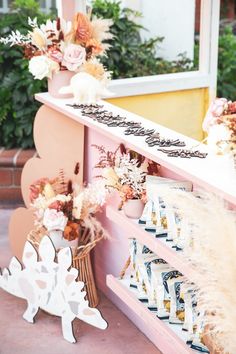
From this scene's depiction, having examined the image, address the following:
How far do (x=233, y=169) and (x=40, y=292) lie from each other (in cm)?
133

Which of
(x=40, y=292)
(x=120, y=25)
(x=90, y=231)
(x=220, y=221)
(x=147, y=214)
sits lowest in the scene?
(x=40, y=292)

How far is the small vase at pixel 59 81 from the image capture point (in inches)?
161

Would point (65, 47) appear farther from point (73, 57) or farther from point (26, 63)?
point (26, 63)

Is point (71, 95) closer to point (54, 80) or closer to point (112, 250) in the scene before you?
point (54, 80)

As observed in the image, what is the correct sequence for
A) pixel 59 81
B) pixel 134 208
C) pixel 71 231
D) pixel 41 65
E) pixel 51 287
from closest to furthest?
pixel 134 208, pixel 51 287, pixel 71 231, pixel 41 65, pixel 59 81

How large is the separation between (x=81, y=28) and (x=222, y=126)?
1.44 m

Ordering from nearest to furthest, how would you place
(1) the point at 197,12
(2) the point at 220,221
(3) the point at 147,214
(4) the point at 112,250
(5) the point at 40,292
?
(2) the point at 220,221, (3) the point at 147,214, (5) the point at 40,292, (4) the point at 112,250, (1) the point at 197,12

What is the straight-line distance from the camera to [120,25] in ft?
19.2

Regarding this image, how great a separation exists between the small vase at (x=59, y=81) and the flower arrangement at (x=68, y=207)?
506mm

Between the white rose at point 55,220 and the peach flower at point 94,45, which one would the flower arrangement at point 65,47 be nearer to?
the peach flower at point 94,45

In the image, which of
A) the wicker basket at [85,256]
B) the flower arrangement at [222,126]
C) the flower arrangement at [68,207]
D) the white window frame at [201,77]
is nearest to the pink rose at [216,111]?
the flower arrangement at [222,126]

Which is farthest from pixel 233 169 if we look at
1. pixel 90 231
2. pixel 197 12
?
pixel 197 12

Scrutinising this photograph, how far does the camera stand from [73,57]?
3996 mm

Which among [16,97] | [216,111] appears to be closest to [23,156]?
[16,97]
